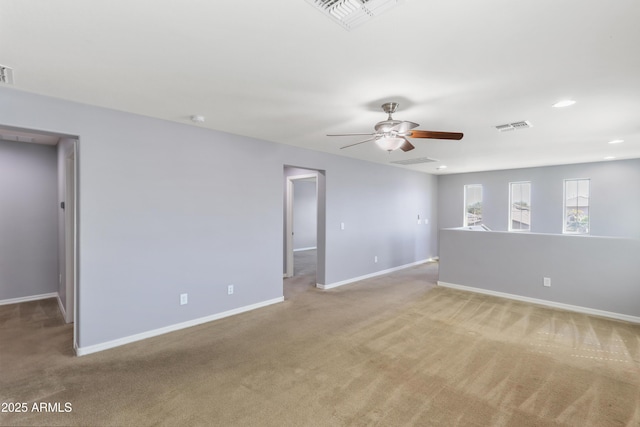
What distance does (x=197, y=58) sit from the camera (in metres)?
2.09

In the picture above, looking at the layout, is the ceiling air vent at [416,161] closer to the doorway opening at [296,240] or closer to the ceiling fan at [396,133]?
the doorway opening at [296,240]

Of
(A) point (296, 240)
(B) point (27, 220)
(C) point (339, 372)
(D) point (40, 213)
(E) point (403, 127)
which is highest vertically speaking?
(E) point (403, 127)

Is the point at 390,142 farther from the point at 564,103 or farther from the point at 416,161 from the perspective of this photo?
the point at 416,161

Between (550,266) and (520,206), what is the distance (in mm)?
3280

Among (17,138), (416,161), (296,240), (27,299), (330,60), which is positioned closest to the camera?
(330,60)

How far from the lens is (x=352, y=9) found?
1.58 metres

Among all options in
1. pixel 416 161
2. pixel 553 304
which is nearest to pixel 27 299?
pixel 416 161

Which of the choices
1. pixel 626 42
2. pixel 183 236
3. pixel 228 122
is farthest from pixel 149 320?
pixel 626 42

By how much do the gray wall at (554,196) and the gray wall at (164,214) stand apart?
4.68m

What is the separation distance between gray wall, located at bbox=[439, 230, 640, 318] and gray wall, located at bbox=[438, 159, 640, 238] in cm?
278

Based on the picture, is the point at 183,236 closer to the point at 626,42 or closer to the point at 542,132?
the point at 626,42

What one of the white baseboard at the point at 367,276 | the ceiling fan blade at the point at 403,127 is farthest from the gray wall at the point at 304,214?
the ceiling fan blade at the point at 403,127

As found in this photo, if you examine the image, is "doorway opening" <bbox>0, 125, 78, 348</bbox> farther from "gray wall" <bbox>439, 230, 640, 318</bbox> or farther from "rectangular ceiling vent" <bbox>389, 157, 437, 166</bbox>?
"gray wall" <bbox>439, 230, 640, 318</bbox>

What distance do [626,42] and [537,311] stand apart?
374 cm
